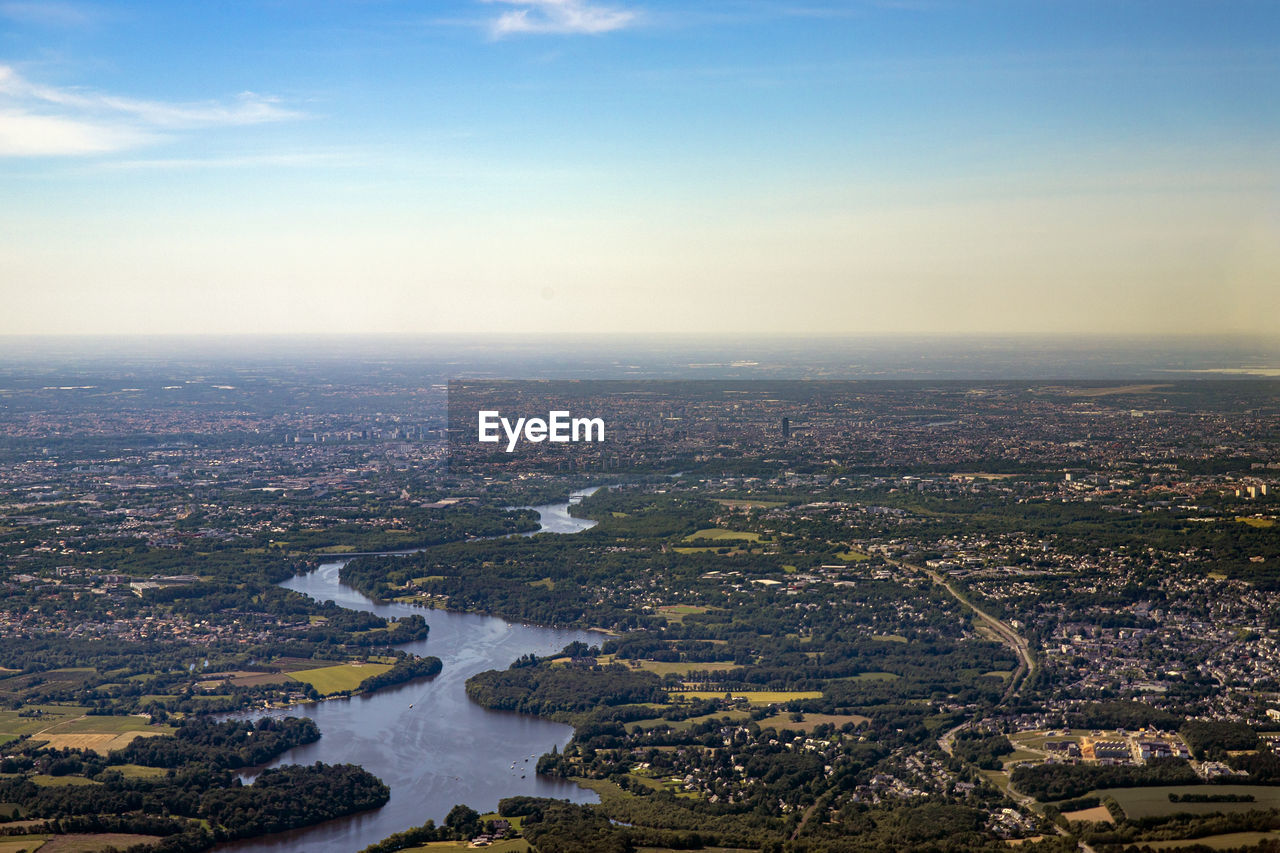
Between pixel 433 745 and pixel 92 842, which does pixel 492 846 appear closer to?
pixel 433 745

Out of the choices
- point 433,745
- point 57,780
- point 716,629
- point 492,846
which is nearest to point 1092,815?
point 492,846

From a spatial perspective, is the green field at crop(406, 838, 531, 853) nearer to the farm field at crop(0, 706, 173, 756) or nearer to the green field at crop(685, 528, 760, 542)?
the farm field at crop(0, 706, 173, 756)

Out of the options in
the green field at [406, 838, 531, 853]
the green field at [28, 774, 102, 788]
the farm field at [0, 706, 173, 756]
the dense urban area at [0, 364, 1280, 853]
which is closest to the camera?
the green field at [406, 838, 531, 853]

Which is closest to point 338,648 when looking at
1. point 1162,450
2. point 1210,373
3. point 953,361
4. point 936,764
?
point 936,764

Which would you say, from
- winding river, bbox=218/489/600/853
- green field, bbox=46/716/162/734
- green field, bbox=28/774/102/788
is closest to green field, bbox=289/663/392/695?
winding river, bbox=218/489/600/853

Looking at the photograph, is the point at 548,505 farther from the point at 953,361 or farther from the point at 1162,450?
the point at 953,361

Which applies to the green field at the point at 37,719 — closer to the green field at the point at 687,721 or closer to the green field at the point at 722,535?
the green field at the point at 687,721

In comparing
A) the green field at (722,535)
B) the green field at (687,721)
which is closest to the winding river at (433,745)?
the green field at (687,721)
